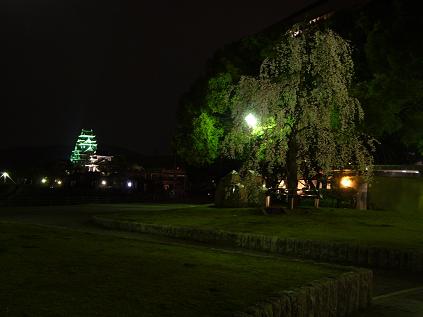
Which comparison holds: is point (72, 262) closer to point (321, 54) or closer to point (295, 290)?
point (295, 290)

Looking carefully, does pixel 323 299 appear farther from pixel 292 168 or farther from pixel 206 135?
pixel 206 135

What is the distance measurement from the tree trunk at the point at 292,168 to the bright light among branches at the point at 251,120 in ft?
4.38

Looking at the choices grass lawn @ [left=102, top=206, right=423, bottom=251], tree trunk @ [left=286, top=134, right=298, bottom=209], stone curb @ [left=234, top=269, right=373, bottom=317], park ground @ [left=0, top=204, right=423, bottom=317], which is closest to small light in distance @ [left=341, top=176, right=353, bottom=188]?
grass lawn @ [left=102, top=206, right=423, bottom=251]

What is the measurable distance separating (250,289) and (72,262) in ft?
9.14

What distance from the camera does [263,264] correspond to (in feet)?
30.1

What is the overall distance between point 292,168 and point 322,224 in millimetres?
3759

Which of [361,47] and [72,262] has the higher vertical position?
[361,47]

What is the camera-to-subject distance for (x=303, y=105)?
18.7 meters

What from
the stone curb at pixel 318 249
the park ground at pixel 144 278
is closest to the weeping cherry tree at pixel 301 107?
the stone curb at pixel 318 249

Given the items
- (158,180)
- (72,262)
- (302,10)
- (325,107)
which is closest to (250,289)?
(72,262)

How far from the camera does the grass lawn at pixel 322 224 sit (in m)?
14.0

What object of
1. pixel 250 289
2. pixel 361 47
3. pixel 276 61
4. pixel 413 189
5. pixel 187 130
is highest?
pixel 361 47

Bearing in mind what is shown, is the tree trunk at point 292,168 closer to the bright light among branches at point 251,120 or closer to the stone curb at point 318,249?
the bright light among branches at point 251,120

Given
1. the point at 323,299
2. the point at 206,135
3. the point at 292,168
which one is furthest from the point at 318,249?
the point at 206,135
